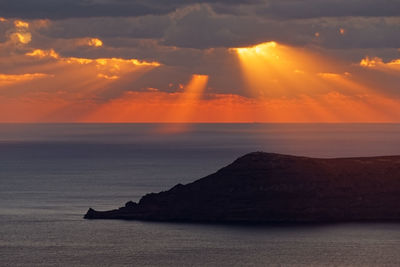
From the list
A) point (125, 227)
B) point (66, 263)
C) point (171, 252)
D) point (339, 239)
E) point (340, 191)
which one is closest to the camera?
point (66, 263)

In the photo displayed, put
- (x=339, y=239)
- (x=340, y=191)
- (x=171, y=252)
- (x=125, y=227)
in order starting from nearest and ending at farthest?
(x=171, y=252)
(x=339, y=239)
(x=125, y=227)
(x=340, y=191)

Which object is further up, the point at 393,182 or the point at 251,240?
the point at 393,182

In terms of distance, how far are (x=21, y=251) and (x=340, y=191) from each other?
59308 millimetres

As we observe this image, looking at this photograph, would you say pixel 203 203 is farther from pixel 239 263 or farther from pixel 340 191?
pixel 239 263

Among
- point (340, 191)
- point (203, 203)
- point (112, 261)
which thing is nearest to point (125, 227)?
point (203, 203)

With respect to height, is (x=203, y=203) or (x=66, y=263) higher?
(x=203, y=203)

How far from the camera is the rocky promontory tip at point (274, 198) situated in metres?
168

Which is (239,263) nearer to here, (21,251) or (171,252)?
(171,252)

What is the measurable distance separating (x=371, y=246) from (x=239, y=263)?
23.3 metres

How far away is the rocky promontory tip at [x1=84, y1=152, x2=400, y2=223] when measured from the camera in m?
168

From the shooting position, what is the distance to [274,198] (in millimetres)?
170375

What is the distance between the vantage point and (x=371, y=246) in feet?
478

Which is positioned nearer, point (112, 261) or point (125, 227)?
point (112, 261)

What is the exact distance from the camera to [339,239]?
151625 mm
